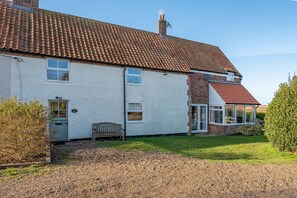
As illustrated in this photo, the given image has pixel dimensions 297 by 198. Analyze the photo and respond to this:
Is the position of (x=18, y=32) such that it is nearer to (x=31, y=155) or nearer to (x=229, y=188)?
(x=31, y=155)

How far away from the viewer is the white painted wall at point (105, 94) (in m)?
13.6

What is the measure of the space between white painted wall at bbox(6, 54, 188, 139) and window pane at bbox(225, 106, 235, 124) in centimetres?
389

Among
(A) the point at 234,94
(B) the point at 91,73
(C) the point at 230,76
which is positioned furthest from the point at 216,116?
(B) the point at 91,73

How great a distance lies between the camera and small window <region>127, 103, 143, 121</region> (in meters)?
16.7

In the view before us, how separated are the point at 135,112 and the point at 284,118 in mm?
9160

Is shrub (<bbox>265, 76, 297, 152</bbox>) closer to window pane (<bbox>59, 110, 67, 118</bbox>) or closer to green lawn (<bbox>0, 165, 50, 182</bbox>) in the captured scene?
green lawn (<bbox>0, 165, 50, 182</bbox>)

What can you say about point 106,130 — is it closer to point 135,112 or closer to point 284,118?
point 135,112

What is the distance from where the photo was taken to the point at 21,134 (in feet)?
28.6

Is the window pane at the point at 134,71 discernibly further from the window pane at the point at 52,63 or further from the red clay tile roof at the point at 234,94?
the red clay tile roof at the point at 234,94

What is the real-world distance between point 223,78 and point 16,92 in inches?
683

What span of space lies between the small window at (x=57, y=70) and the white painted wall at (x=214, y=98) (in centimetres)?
1228

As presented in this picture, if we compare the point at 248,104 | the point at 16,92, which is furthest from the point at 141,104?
the point at 248,104

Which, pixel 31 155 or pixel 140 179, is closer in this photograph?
pixel 140 179

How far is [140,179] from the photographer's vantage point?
264 inches
